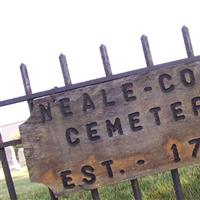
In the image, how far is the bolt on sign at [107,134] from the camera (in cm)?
328

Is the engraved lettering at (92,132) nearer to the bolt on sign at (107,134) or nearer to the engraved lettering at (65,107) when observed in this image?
the bolt on sign at (107,134)

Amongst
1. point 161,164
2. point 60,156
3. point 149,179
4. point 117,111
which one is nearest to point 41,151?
point 60,156

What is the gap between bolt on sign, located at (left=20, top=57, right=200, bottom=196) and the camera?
3279mm

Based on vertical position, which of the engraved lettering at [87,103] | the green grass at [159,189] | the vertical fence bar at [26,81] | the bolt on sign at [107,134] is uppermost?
the vertical fence bar at [26,81]

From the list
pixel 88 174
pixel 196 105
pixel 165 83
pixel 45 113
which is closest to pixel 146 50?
pixel 165 83

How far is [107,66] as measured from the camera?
3.35 meters

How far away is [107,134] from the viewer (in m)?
3.29

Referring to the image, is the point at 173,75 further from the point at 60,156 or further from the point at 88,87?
the point at 60,156

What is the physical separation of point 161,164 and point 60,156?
2.18ft

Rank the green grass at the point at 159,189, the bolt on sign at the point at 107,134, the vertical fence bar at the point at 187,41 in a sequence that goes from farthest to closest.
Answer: the green grass at the point at 159,189 → the vertical fence bar at the point at 187,41 → the bolt on sign at the point at 107,134

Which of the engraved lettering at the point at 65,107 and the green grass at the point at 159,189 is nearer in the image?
the engraved lettering at the point at 65,107

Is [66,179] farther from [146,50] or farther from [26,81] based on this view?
[146,50]

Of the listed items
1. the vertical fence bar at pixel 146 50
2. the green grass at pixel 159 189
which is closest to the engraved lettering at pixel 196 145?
the vertical fence bar at pixel 146 50

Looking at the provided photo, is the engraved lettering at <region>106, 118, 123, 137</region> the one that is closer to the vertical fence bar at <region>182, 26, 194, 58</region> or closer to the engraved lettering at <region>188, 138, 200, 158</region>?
the engraved lettering at <region>188, 138, 200, 158</region>
